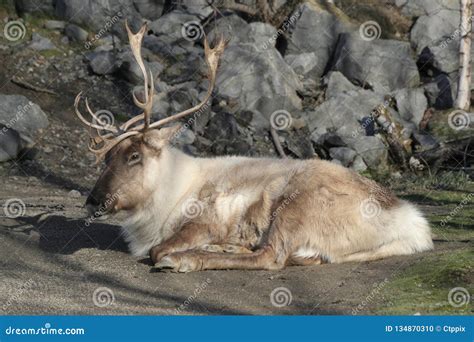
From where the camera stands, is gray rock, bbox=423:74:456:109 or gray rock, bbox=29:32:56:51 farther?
gray rock, bbox=423:74:456:109

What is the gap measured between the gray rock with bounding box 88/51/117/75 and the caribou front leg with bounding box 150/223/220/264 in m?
9.32

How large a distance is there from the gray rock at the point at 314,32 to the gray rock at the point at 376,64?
1.15ft

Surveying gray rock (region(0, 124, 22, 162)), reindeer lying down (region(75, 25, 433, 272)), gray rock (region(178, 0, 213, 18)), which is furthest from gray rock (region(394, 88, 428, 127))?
reindeer lying down (region(75, 25, 433, 272))

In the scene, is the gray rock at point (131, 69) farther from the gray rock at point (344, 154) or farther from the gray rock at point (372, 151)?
the gray rock at point (372, 151)

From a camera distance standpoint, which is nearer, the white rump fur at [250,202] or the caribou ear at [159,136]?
the white rump fur at [250,202]

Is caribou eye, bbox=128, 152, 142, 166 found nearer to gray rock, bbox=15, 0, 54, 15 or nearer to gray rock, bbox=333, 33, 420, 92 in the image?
gray rock, bbox=333, 33, 420, 92

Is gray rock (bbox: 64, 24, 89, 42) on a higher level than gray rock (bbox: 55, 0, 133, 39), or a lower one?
lower

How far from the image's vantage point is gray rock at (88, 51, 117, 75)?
16234mm

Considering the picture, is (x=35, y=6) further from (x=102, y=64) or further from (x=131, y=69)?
(x=131, y=69)

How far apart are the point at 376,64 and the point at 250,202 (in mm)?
10766

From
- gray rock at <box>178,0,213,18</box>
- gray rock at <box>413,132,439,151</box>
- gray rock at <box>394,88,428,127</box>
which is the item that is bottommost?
gray rock at <box>413,132,439,151</box>

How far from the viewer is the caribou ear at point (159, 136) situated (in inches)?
302

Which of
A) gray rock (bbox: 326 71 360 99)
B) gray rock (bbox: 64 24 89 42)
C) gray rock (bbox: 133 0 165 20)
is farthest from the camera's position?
gray rock (bbox: 133 0 165 20)

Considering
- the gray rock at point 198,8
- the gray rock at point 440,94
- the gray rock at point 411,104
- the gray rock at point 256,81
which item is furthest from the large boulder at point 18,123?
the gray rock at point 440,94
